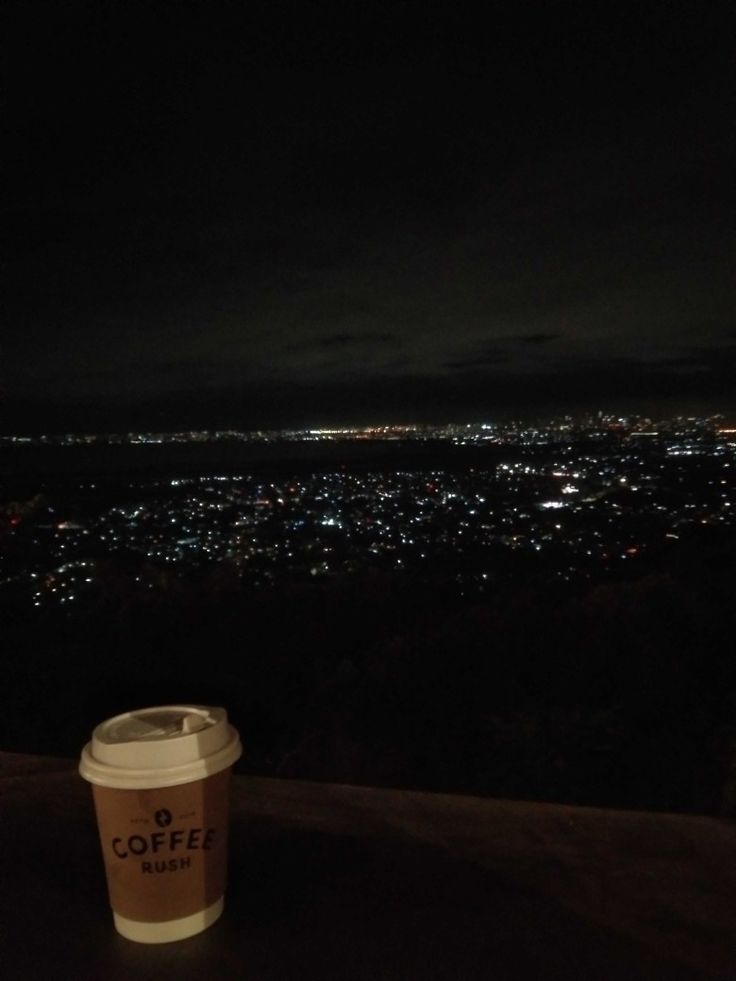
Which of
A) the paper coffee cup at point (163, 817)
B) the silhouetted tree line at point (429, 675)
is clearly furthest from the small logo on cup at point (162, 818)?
the silhouetted tree line at point (429, 675)

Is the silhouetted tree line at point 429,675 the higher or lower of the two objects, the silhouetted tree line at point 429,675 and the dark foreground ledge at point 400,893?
the lower

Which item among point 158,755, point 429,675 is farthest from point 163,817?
point 429,675

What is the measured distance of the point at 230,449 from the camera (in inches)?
587

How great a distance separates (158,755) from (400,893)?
2.20 ft

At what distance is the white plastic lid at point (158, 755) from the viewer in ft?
5.19

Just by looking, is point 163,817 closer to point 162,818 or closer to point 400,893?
point 162,818

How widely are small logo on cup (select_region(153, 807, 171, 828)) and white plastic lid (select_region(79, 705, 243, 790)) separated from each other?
2.3 inches

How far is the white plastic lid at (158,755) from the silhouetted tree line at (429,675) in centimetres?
205

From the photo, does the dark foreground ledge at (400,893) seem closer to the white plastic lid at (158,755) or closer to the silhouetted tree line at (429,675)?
the white plastic lid at (158,755)

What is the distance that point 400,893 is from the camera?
1.88 m

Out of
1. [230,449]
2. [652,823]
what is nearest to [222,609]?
[652,823]

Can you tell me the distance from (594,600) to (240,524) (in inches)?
130

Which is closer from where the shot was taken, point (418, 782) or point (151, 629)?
point (418, 782)

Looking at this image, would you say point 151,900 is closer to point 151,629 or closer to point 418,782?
point 418,782
